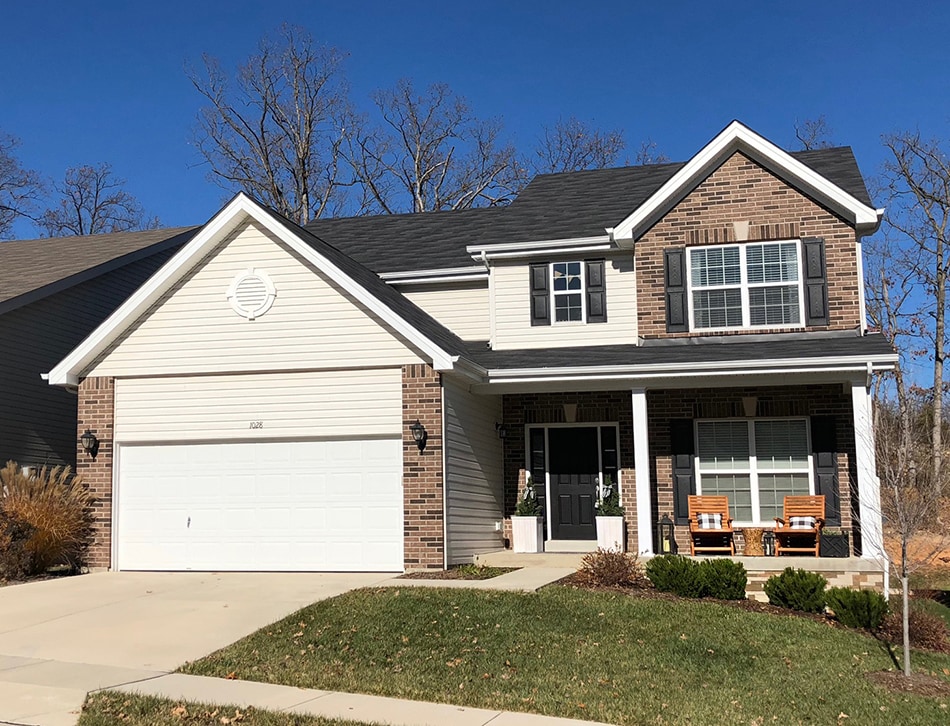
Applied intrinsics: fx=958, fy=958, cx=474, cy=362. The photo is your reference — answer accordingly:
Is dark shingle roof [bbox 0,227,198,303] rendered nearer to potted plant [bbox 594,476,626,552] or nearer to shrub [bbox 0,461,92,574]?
shrub [bbox 0,461,92,574]

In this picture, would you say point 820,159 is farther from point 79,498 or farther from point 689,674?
point 79,498

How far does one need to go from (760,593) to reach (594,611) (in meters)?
3.15

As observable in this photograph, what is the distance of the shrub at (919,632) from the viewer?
1068cm

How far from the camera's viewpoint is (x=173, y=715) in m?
7.43

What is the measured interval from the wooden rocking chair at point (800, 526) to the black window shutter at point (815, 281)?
115 inches

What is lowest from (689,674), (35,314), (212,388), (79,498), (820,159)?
(689,674)

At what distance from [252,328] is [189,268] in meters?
1.42

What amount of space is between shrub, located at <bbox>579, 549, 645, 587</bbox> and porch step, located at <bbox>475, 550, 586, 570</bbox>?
64.1 inches

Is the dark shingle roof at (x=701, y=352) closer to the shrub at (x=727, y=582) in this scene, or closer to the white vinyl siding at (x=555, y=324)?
the white vinyl siding at (x=555, y=324)

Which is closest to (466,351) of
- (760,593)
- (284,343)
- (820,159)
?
(284,343)

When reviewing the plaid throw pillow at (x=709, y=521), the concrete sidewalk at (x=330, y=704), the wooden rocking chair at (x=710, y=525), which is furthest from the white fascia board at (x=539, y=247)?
the concrete sidewalk at (x=330, y=704)

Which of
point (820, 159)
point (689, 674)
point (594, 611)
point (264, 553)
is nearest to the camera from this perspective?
point (689, 674)

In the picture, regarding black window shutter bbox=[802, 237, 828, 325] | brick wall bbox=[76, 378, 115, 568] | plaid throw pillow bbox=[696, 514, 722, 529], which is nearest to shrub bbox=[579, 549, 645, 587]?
plaid throw pillow bbox=[696, 514, 722, 529]

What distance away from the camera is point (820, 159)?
18250 millimetres
